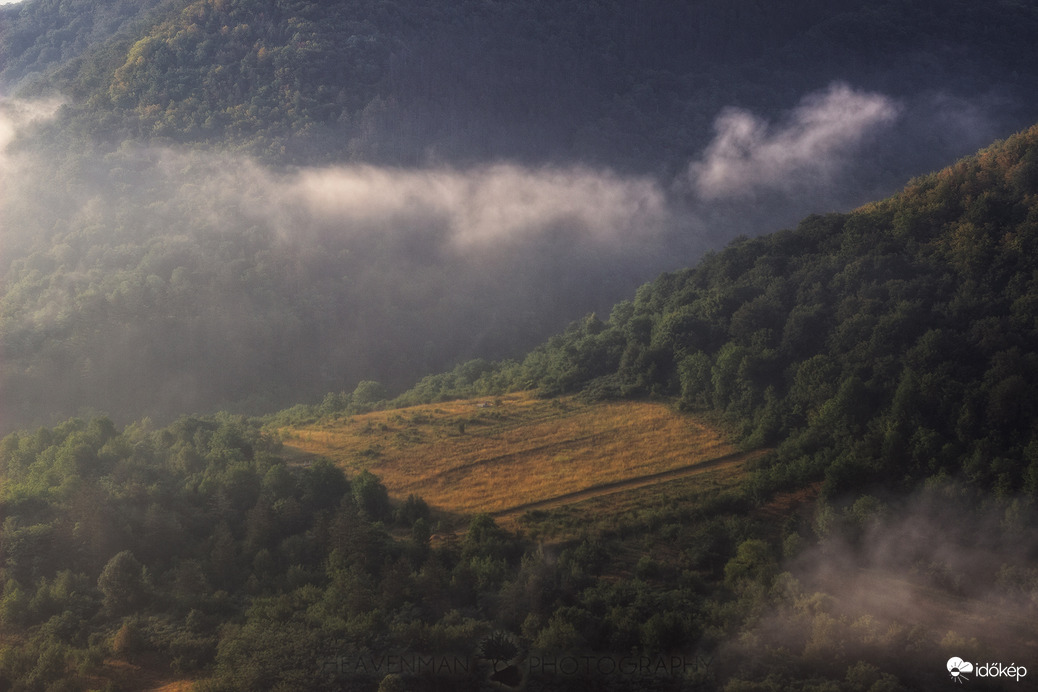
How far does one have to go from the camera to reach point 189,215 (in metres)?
56.9

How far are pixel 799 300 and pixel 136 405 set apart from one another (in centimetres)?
3347

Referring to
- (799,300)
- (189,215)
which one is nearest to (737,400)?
(799,300)

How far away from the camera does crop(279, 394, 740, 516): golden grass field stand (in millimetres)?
28453

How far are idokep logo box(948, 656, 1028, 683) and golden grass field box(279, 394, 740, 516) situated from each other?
37.0 feet

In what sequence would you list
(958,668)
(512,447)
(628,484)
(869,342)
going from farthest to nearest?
(512,447) < (869,342) < (628,484) < (958,668)

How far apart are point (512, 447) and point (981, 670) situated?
55.5 ft

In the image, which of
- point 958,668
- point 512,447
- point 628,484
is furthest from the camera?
point 512,447

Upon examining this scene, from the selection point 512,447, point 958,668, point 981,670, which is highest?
point 512,447

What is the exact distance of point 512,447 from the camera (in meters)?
31.5

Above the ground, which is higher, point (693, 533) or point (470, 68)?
point (470, 68)

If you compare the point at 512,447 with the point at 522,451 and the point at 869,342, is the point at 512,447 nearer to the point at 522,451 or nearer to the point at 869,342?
the point at 522,451

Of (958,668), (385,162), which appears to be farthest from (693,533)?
(385,162)

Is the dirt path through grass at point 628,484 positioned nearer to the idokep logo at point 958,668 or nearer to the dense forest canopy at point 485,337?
the dense forest canopy at point 485,337

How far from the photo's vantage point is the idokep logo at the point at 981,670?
57.9ft
